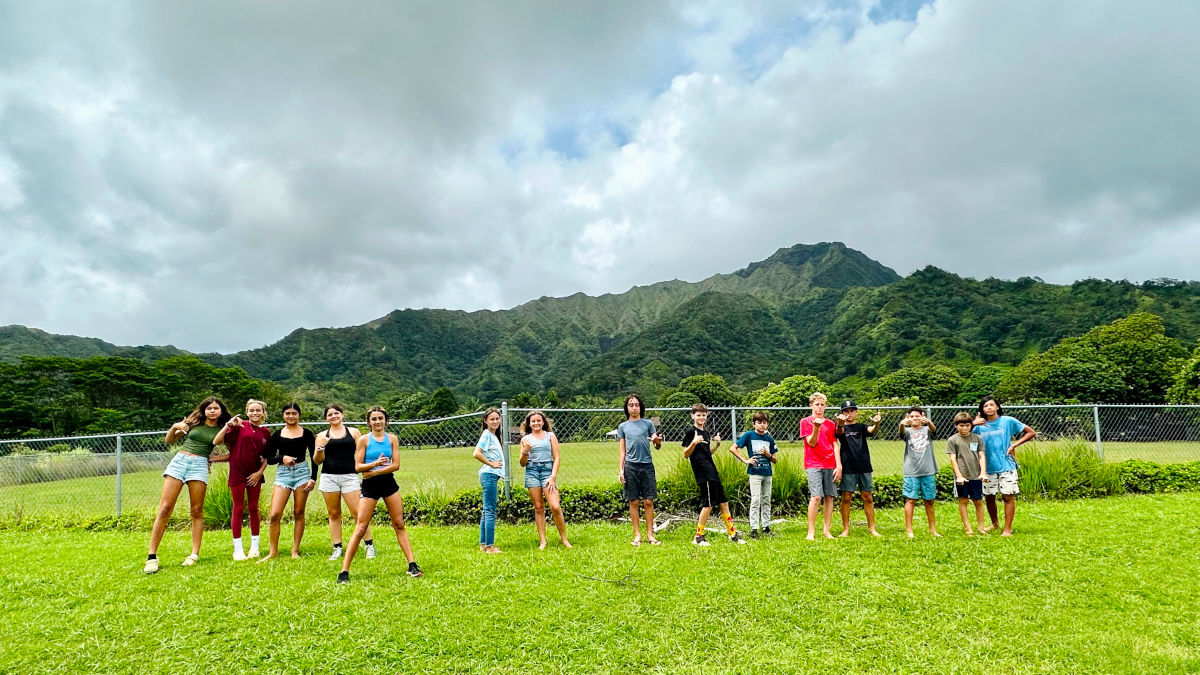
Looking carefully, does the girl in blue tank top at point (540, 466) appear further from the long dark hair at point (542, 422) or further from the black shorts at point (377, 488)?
the black shorts at point (377, 488)

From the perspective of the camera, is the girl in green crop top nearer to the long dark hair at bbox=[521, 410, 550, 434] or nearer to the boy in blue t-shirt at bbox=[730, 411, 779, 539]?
the long dark hair at bbox=[521, 410, 550, 434]

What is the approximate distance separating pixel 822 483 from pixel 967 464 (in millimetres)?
1816

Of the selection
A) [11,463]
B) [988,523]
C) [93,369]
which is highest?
[93,369]

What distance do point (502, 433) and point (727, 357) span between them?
89.5 metres

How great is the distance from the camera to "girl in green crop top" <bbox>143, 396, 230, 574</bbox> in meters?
5.68

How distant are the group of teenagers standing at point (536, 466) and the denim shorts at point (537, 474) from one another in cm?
1

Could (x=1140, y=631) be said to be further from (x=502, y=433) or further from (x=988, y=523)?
(x=502, y=433)

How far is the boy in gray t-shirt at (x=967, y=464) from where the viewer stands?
276 inches

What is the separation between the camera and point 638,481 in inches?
271

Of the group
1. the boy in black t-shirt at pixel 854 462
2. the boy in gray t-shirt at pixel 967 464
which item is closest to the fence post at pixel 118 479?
the boy in black t-shirt at pixel 854 462

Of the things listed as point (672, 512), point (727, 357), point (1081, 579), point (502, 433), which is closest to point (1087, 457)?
point (1081, 579)

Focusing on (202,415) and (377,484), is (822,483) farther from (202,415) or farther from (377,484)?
(202,415)

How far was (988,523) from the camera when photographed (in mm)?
7586

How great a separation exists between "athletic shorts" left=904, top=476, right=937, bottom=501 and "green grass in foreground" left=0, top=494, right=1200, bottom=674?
0.54 meters
